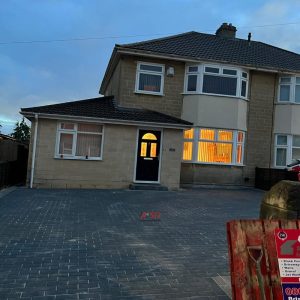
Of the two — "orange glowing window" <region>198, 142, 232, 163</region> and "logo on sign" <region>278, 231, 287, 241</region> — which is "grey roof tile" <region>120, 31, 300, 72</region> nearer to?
Result: "orange glowing window" <region>198, 142, 232, 163</region>

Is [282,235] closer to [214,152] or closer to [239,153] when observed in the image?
[214,152]

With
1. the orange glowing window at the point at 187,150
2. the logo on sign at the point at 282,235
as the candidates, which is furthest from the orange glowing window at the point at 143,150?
the logo on sign at the point at 282,235

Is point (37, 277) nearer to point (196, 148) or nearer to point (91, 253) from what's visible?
point (91, 253)

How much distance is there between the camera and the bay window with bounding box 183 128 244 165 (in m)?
17.2

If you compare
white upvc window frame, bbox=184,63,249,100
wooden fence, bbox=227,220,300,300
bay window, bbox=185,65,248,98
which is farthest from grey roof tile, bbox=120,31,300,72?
Result: wooden fence, bbox=227,220,300,300

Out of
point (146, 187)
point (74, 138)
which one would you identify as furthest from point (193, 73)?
point (74, 138)

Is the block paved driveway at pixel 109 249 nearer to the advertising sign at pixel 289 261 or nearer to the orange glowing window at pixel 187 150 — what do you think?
the advertising sign at pixel 289 261

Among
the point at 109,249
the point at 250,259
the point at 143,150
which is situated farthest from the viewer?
the point at 143,150

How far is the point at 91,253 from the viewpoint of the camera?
582 centimetres

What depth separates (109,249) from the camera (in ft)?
19.9

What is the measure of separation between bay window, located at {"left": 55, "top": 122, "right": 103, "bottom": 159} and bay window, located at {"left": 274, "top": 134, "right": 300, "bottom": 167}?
933 cm

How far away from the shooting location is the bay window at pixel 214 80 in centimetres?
1731

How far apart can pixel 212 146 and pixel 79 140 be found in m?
6.49

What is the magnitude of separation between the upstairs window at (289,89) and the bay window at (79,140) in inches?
384
